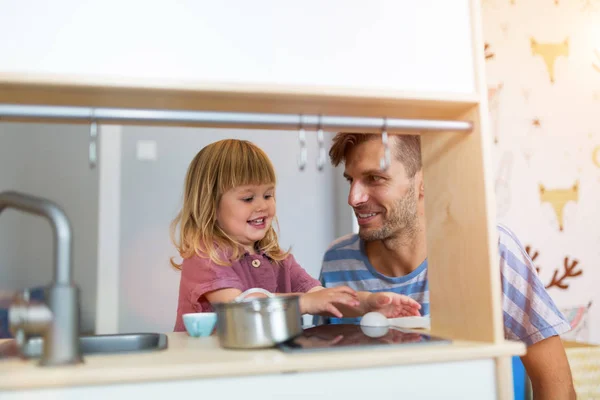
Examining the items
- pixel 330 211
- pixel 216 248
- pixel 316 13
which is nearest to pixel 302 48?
pixel 316 13

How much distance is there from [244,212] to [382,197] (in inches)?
17.4

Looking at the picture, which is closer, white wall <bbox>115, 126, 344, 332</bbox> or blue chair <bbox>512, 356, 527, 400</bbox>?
blue chair <bbox>512, 356, 527, 400</bbox>

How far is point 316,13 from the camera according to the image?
0.92 m

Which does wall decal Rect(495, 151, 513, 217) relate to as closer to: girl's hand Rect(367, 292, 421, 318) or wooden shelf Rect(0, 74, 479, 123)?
girl's hand Rect(367, 292, 421, 318)

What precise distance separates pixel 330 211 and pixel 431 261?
2.17 meters

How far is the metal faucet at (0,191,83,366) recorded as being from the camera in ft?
2.52

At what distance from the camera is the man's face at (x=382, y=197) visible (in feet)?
5.86

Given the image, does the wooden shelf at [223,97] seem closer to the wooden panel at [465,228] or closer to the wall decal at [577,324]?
the wooden panel at [465,228]

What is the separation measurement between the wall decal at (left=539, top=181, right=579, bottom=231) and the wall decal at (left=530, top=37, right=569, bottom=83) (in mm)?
545

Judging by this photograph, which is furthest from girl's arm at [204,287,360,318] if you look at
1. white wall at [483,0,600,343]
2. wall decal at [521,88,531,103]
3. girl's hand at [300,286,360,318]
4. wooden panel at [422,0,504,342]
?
wall decal at [521,88,531,103]

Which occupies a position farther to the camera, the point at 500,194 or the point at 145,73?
the point at 500,194

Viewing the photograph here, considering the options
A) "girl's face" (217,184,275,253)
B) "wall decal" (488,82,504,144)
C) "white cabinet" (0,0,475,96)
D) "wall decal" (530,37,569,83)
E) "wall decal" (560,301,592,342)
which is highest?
"wall decal" (530,37,569,83)

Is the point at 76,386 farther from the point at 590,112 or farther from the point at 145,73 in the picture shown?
the point at 590,112

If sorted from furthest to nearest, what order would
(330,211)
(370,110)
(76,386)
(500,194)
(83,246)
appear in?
(330,211)
(83,246)
(500,194)
(370,110)
(76,386)
